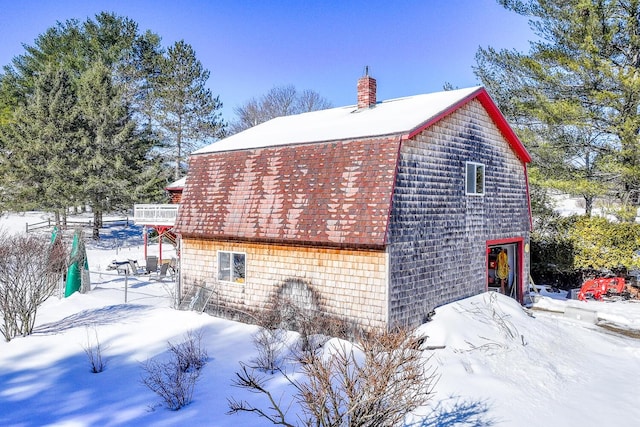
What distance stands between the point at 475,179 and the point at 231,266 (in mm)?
7579

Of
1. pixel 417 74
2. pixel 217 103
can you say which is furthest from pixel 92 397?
pixel 417 74

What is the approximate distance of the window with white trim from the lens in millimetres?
13008

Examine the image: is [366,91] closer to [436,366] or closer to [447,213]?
[447,213]

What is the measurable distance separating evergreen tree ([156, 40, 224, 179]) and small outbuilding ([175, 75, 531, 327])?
21303mm

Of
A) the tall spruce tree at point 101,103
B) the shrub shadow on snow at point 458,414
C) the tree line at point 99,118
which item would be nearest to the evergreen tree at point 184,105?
the tree line at point 99,118

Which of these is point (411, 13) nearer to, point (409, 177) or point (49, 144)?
point (409, 177)

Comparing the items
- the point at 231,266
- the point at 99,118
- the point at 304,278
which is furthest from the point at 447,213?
the point at 99,118

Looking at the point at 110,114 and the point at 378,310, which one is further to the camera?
the point at 110,114

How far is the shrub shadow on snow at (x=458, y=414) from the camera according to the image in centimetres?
668

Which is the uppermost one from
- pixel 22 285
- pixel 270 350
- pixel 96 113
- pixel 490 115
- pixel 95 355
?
pixel 96 113

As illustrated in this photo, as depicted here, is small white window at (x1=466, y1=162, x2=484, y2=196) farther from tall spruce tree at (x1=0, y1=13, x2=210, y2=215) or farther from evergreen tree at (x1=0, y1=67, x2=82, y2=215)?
evergreen tree at (x1=0, y1=67, x2=82, y2=215)

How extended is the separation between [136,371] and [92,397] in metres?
1.18

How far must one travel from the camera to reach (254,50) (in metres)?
27.9

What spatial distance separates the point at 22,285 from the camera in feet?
37.2
